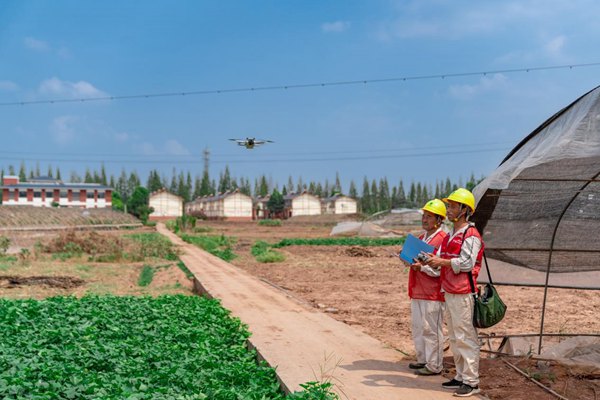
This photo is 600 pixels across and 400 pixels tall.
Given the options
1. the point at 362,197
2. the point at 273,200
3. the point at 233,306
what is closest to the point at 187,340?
the point at 233,306

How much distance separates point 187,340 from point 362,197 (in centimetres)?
10777

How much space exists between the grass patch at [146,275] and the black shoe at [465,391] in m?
12.0

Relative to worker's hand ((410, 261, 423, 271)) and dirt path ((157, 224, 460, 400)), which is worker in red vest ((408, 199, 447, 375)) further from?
dirt path ((157, 224, 460, 400))

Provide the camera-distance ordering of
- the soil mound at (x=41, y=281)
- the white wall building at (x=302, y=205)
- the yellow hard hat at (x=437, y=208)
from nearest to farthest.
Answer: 1. the yellow hard hat at (x=437, y=208)
2. the soil mound at (x=41, y=281)
3. the white wall building at (x=302, y=205)

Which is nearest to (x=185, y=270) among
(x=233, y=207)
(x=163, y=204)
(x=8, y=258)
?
(x=8, y=258)

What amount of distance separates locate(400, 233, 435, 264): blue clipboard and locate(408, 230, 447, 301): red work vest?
0.28 meters

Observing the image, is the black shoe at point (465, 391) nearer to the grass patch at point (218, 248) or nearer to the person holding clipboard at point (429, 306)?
the person holding clipboard at point (429, 306)

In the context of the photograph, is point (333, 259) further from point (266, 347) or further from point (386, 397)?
point (386, 397)

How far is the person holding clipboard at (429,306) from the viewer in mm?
5945

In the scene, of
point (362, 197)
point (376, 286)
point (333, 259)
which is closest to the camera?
point (376, 286)

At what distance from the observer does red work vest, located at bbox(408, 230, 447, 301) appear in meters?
6.00

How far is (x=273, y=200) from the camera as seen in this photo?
9388 centimetres

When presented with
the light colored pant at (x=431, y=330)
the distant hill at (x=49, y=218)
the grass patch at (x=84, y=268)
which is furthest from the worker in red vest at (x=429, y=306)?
the distant hill at (x=49, y=218)

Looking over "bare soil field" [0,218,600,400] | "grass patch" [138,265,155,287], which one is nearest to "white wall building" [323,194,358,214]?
"bare soil field" [0,218,600,400]
